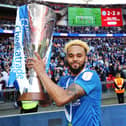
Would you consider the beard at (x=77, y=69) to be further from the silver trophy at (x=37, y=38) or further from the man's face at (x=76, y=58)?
the silver trophy at (x=37, y=38)

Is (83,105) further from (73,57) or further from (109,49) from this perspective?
(109,49)

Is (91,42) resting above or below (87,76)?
above

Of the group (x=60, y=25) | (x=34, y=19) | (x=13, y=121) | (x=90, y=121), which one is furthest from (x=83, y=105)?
(x=60, y=25)

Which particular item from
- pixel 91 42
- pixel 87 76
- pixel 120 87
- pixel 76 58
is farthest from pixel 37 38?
pixel 91 42

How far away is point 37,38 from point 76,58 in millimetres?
392

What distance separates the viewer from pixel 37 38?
1830mm

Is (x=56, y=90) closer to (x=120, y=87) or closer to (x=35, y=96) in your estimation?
(x=35, y=96)

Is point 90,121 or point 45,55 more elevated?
point 45,55

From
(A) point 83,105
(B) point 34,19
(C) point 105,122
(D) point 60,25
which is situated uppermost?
(D) point 60,25

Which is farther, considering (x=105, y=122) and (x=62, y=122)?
(x=105, y=122)

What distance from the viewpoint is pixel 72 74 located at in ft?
5.51

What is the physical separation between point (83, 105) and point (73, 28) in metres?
22.6

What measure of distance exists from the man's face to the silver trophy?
0.90 feet

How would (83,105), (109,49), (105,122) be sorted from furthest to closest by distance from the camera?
1. (109,49)
2. (105,122)
3. (83,105)
